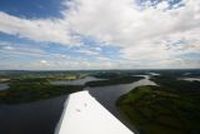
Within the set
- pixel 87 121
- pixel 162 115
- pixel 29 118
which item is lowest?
pixel 162 115

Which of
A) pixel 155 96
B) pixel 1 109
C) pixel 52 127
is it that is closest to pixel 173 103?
pixel 155 96

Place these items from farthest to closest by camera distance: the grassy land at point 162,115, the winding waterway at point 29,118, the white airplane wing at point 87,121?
the grassy land at point 162,115
the winding waterway at point 29,118
the white airplane wing at point 87,121

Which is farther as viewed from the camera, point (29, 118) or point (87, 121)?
point (29, 118)

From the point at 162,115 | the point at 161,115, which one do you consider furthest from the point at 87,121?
the point at 162,115

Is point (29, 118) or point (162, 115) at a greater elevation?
point (29, 118)

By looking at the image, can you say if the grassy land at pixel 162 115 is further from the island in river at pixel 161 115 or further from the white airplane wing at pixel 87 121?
the white airplane wing at pixel 87 121

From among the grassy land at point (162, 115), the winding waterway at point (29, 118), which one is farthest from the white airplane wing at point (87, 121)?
the grassy land at point (162, 115)

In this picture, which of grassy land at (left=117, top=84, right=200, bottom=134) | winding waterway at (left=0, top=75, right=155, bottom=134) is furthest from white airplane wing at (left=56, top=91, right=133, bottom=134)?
grassy land at (left=117, top=84, right=200, bottom=134)

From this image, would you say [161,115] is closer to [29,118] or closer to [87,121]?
[29,118]

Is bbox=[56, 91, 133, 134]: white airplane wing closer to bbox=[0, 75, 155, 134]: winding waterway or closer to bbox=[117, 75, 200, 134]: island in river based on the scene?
bbox=[0, 75, 155, 134]: winding waterway
